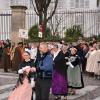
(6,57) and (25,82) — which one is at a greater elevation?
(6,57)

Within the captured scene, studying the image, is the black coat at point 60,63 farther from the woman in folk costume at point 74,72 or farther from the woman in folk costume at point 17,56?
the woman in folk costume at point 17,56

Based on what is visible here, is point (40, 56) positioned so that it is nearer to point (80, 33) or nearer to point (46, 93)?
point (46, 93)

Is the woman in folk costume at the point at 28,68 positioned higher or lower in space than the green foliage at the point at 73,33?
lower

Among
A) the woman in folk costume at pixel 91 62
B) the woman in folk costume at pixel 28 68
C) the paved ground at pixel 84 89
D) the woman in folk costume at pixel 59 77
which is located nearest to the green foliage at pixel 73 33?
the woman in folk costume at pixel 91 62

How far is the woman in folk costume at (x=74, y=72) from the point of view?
16016 millimetres

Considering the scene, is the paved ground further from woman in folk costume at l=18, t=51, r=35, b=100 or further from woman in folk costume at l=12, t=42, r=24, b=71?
woman in folk costume at l=18, t=51, r=35, b=100

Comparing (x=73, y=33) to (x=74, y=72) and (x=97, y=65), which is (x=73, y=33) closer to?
(x=97, y=65)

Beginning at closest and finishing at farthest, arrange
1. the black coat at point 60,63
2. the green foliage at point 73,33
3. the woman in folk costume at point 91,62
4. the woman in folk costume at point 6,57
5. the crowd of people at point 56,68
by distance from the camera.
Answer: the crowd of people at point 56,68, the black coat at point 60,63, the woman in folk costume at point 91,62, the woman in folk costume at point 6,57, the green foliage at point 73,33

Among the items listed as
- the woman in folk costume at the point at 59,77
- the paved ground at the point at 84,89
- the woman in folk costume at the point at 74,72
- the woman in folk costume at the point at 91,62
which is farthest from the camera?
the woman in folk costume at the point at 91,62

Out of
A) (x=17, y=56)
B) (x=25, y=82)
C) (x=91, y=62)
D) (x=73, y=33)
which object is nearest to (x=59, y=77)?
(x=25, y=82)

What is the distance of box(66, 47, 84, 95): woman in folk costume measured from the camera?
16.0m

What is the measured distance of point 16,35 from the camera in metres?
30.5

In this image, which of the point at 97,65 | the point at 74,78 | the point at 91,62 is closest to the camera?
the point at 74,78

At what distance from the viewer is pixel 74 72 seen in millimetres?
16188
